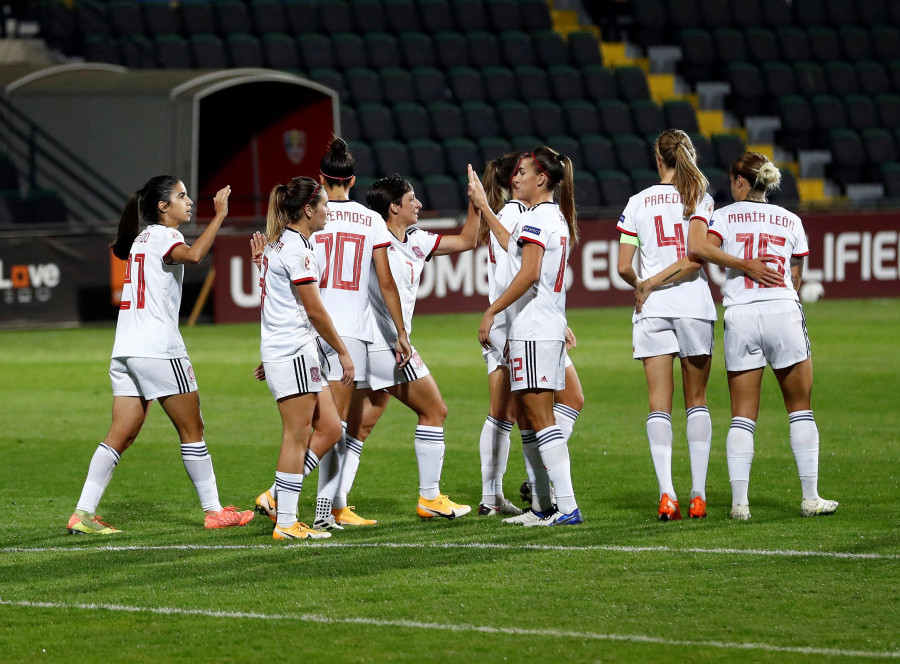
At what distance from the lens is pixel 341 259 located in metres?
6.99

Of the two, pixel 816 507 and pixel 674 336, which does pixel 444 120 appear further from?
pixel 816 507

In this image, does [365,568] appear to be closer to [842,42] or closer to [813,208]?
[813,208]

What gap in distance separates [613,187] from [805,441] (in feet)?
55.2

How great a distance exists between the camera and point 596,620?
510 cm

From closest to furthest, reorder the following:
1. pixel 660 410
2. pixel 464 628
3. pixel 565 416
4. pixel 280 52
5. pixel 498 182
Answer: pixel 464 628 → pixel 660 410 → pixel 498 182 → pixel 565 416 → pixel 280 52

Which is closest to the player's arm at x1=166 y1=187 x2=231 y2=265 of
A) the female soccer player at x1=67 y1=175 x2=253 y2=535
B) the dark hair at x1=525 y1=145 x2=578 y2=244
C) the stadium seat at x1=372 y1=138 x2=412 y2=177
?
the female soccer player at x1=67 y1=175 x2=253 y2=535

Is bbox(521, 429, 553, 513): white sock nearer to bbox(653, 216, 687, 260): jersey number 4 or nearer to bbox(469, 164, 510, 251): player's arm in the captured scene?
bbox(469, 164, 510, 251): player's arm

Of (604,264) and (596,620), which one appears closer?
(596,620)

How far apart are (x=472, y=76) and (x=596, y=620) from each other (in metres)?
20.5

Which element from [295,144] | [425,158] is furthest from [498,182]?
[425,158]

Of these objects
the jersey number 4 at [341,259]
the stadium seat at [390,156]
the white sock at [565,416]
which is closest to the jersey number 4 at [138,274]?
the jersey number 4 at [341,259]

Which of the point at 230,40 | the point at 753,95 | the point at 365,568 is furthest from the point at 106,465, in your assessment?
the point at 753,95

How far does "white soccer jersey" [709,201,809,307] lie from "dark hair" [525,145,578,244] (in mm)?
693

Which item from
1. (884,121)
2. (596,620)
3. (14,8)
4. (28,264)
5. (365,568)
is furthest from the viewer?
(884,121)
